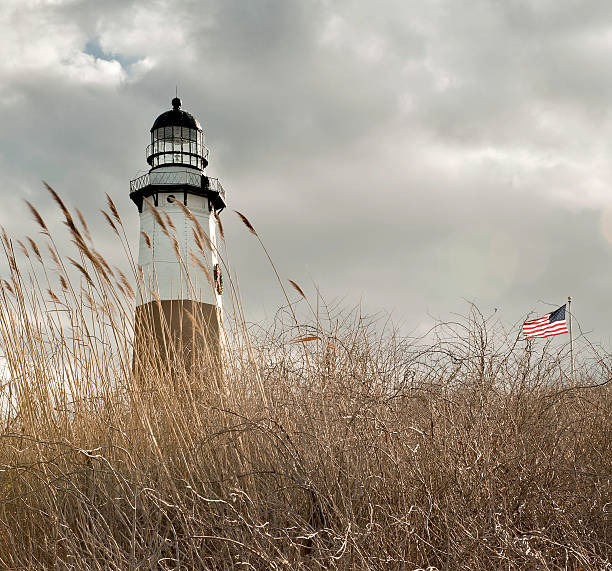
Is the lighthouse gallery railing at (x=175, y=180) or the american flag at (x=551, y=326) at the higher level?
the lighthouse gallery railing at (x=175, y=180)

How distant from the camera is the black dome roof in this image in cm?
1316

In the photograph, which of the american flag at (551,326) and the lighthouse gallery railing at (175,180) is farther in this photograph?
the lighthouse gallery railing at (175,180)

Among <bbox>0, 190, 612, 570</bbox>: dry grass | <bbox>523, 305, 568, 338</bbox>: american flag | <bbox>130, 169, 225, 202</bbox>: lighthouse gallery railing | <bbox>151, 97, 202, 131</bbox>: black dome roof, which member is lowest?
<bbox>0, 190, 612, 570</bbox>: dry grass

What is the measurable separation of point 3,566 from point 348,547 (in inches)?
54.4

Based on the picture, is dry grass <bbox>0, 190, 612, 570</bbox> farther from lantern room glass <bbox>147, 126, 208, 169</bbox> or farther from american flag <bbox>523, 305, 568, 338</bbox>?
lantern room glass <bbox>147, 126, 208, 169</bbox>

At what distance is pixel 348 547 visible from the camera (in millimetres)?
1802

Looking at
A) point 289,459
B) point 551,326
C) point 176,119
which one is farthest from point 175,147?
point 289,459

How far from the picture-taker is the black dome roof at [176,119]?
518 inches

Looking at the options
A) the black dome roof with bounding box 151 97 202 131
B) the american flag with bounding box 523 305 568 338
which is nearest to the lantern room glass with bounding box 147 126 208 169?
the black dome roof with bounding box 151 97 202 131

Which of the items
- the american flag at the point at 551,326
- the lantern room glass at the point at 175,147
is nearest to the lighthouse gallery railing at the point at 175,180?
the lantern room glass at the point at 175,147

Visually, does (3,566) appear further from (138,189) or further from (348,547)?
(138,189)

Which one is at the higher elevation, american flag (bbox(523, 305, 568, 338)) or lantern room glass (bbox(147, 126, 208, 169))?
lantern room glass (bbox(147, 126, 208, 169))

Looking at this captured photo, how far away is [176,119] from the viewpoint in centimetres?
1314

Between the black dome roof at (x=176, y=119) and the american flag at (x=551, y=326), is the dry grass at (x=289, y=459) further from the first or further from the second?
the black dome roof at (x=176, y=119)
